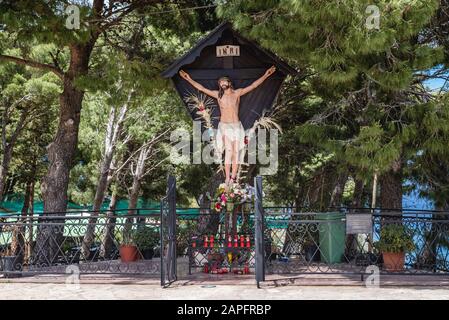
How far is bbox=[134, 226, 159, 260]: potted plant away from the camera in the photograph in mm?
11680

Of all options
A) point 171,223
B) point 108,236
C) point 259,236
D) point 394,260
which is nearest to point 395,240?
point 394,260

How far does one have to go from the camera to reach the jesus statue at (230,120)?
9.74 m

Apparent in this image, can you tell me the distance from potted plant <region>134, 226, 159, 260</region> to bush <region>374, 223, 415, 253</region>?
5.05 metres

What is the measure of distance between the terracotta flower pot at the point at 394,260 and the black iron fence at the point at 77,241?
4.04 metres

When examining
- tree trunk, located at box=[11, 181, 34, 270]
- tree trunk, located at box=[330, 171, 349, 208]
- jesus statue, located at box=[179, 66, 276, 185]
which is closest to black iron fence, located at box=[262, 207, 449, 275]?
jesus statue, located at box=[179, 66, 276, 185]

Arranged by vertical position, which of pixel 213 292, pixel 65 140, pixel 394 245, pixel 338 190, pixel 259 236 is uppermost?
pixel 65 140

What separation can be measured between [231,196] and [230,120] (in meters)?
1.54

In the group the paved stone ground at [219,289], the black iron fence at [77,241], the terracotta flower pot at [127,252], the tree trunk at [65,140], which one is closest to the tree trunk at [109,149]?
the black iron fence at [77,241]

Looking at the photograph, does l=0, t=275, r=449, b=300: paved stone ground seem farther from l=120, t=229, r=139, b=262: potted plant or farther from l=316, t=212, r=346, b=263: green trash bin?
l=120, t=229, r=139, b=262: potted plant

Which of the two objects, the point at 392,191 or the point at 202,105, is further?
the point at 392,191

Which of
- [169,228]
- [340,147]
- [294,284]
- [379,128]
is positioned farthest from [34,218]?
[379,128]

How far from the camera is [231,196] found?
9172 millimetres

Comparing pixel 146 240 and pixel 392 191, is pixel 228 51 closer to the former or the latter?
pixel 146 240

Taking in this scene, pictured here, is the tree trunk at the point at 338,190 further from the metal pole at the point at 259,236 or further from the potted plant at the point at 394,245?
the metal pole at the point at 259,236
